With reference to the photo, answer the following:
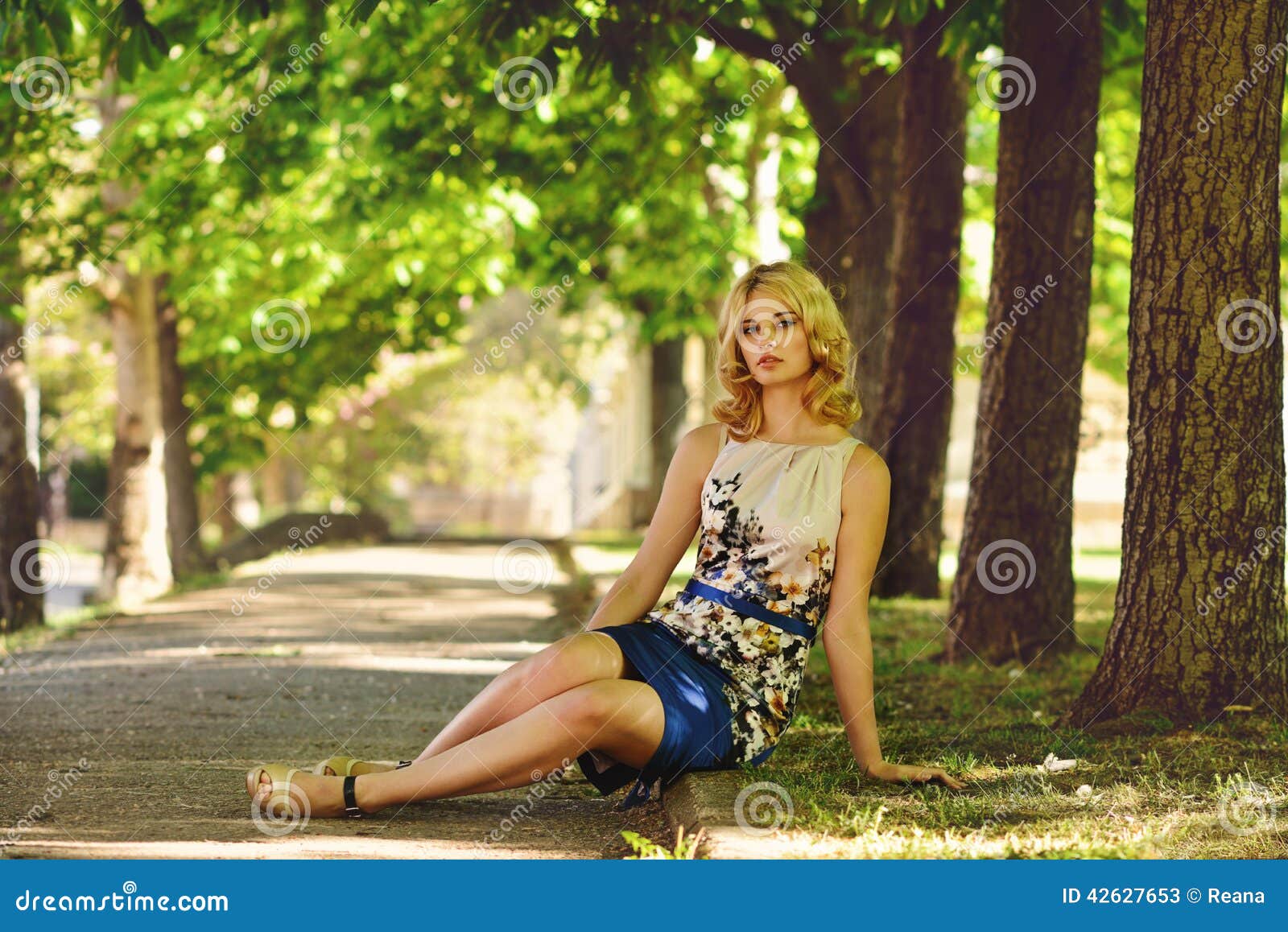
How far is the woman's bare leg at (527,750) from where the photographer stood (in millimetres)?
4320

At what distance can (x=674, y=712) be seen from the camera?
4.43m

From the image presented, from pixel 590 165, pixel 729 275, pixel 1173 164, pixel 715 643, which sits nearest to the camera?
pixel 715 643

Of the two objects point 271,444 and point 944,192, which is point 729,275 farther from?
point 271,444

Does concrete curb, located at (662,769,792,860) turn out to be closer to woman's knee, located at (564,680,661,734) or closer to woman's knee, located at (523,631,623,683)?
woman's knee, located at (564,680,661,734)

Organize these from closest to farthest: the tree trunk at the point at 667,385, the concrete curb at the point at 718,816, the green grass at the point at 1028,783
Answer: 1. the concrete curb at the point at 718,816
2. the green grass at the point at 1028,783
3. the tree trunk at the point at 667,385

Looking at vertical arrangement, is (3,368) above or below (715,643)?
above

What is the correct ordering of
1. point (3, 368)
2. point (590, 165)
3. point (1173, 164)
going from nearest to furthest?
point (1173, 164) → point (3, 368) → point (590, 165)

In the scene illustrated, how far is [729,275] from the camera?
1666 centimetres

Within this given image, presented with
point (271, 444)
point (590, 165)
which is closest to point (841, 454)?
point (590, 165)

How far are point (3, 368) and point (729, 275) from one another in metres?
7.39

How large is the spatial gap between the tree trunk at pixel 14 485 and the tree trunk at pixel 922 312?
22.1 ft

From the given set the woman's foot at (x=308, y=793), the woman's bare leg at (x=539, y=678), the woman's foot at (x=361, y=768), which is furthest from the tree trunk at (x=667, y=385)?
the woman's foot at (x=308, y=793)

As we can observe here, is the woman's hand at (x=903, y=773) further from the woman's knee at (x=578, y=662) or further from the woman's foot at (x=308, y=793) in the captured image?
the woman's foot at (x=308, y=793)

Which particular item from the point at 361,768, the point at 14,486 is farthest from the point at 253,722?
the point at 14,486
